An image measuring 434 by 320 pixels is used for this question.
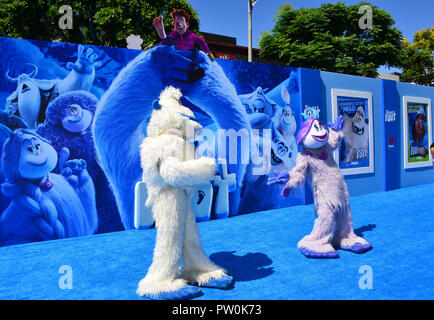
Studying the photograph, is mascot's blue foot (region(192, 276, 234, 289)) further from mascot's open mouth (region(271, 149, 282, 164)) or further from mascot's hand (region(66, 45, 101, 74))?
mascot's open mouth (region(271, 149, 282, 164))

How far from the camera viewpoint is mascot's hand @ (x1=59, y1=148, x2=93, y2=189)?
4.23 meters

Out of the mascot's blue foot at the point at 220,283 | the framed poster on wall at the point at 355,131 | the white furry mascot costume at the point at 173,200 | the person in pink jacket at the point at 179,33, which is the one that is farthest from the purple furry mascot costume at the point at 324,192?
the framed poster on wall at the point at 355,131

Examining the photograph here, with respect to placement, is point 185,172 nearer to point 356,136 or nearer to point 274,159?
Answer: point 274,159

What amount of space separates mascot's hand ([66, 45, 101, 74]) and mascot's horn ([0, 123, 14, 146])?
1.07m

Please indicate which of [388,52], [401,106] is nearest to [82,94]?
[401,106]

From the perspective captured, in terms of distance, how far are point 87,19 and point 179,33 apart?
29.7 feet

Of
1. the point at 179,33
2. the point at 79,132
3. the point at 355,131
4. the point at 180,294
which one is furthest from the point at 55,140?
the point at 355,131

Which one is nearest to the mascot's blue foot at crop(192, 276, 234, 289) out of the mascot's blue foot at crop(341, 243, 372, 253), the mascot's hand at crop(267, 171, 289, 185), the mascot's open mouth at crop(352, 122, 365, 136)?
the mascot's hand at crop(267, 171, 289, 185)

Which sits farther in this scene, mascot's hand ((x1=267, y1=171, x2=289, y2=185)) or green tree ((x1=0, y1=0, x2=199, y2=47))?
green tree ((x1=0, y1=0, x2=199, y2=47))

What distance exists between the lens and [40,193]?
407 cm

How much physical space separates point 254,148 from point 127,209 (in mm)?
2329

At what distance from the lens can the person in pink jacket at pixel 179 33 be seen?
483cm

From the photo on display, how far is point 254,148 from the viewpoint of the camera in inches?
225

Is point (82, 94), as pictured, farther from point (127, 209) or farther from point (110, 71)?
point (127, 209)
